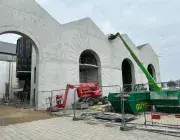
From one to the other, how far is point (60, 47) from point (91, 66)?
18.7 ft

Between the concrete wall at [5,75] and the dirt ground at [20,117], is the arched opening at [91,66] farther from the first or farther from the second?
the concrete wall at [5,75]

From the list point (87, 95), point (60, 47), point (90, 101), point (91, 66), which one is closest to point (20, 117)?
point (87, 95)

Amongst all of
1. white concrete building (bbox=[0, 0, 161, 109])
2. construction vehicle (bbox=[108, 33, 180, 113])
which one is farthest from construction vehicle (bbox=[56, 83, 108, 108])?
construction vehicle (bbox=[108, 33, 180, 113])

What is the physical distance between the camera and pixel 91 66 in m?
23.9

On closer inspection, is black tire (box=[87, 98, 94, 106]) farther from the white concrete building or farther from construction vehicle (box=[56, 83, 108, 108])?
the white concrete building

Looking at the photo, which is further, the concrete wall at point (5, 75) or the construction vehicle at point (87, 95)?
the concrete wall at point (5, 75)

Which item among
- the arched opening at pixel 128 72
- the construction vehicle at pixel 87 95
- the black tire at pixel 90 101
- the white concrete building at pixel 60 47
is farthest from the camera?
the arched opening at pixel 128 72

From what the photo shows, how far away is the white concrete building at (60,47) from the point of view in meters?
16.8

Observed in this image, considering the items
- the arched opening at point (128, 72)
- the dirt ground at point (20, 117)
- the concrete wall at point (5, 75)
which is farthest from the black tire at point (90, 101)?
the concrete wall at point (5, 75)

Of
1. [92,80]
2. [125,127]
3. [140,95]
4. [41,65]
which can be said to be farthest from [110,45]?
[125,127]

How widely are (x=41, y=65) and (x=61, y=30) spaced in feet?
14.5

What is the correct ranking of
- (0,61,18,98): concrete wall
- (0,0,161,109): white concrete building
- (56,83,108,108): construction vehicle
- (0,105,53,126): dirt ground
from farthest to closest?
1. (0,61,18,98): concrete wall
2. (56,83,108,108): construction vehicle
3. (0,0,161,109): white concrete building
4. (0,105,53,126): dirt ground

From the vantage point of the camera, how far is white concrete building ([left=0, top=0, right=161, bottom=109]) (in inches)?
662

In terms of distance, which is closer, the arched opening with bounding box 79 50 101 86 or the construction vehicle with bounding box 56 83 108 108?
the construction vehicle with bounding box 56 83 108 108
